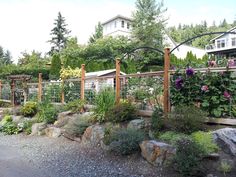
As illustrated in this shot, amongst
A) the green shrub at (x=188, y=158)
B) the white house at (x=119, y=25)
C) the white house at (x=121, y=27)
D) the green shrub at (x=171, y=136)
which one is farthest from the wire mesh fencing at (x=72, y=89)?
the white house at (x=119, y=25)

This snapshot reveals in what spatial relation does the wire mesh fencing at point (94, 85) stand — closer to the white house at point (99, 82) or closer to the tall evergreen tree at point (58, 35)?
the white house at point (99, 82)

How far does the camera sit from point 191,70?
5309mm

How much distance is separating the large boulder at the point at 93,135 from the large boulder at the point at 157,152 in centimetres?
158

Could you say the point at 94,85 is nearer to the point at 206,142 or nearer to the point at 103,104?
the point at 103,104

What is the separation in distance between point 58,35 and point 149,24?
54.8ft

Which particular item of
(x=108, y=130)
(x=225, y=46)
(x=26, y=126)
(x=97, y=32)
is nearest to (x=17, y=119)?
(x=26, y=126)

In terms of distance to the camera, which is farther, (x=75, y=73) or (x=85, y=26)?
(x=85, y=26)

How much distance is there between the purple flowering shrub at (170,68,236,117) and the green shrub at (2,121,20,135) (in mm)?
5447

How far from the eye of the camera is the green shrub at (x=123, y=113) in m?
6.29

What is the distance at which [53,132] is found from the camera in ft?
25.1

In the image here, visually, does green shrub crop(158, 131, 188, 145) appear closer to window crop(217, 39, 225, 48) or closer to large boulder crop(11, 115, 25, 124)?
large boulder crop(11, 115, 25, 124)

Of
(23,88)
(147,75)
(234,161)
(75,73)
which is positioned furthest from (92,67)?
(234,161)

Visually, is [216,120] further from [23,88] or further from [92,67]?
[92,67]

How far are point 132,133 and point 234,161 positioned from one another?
1814mm
